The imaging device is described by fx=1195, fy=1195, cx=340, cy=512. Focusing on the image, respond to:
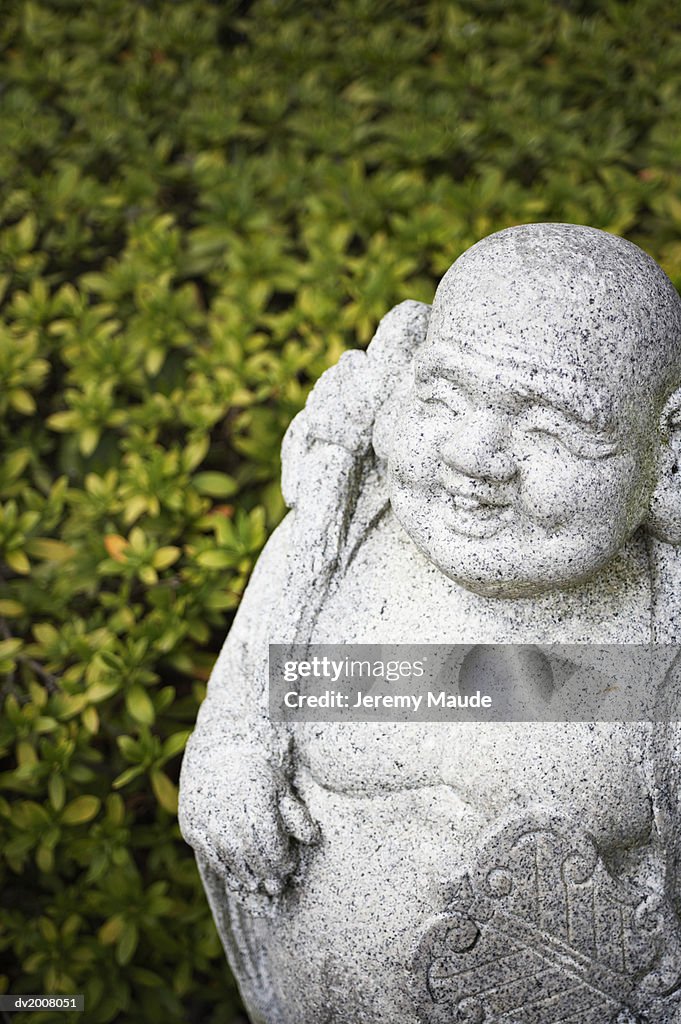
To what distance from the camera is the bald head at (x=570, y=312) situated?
4.20 ft

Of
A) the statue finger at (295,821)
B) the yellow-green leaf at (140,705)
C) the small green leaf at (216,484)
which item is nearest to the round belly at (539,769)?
the statue finger at (295,821)

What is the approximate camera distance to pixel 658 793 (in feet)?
4.80

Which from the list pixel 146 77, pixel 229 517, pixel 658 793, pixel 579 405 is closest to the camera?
pixel 579 405

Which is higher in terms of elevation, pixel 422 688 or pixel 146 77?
pixel 146 77

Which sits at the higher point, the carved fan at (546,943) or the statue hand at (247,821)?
the statue hand at (247,821)

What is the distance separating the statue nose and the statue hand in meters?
0.51

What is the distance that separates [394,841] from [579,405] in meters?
0.62

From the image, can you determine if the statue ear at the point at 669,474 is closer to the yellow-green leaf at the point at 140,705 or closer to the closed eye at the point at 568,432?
Result: the closed eye at the point at 568,432

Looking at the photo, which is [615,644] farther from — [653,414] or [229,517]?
[229,517]

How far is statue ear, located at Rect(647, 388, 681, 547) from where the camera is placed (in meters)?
1.35

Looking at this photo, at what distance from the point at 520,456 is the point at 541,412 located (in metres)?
0.05

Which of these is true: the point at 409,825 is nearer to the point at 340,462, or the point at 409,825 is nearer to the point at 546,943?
the point at 546,943

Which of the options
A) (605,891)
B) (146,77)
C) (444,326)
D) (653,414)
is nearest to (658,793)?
(605,891)

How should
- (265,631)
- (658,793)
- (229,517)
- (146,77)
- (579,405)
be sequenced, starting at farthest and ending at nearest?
(146,77) < (229,517) < (265,631) < (658,793) < (579,405)
